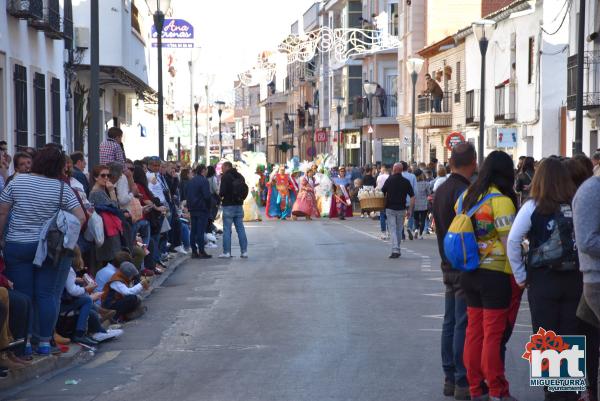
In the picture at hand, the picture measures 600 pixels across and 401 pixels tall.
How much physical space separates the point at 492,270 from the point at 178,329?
5444mm

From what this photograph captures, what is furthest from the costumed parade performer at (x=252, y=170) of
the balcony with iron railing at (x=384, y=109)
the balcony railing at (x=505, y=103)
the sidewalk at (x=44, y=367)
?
the sidewalk at (x=44, y=367)

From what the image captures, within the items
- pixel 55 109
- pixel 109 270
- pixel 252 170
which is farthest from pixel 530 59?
pixel 109 270

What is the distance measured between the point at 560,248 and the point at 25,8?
15.1m

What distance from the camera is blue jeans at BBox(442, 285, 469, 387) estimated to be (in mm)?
8734

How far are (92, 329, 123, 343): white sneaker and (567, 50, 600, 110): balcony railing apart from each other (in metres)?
21.2

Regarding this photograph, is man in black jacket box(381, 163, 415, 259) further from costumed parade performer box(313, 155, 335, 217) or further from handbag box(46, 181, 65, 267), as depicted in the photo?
costumed parade performer box(313, 155, 335, 217)

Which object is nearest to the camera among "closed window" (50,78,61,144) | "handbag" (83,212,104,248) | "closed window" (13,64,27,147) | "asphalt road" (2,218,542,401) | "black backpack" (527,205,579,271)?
"black backpack" (527,205,579,271)

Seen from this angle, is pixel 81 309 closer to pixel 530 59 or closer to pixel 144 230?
pixel 144 230

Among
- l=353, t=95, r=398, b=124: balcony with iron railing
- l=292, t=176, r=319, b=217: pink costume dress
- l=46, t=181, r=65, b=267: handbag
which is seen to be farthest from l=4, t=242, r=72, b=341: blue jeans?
l=353, t=95, r=398, b=124: balcony with iron railing

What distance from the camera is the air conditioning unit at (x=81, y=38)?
28.5 meters

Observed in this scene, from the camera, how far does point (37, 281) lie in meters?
10.7

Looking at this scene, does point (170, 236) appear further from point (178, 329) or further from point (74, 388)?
point (74, 388)

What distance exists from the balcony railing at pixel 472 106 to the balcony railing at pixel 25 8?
82.6ft
